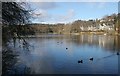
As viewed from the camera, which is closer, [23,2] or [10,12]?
[10,12]

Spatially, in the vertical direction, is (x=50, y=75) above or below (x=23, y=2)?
below

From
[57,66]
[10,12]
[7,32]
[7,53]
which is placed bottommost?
[57,66]

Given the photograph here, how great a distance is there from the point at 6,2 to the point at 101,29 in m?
48.0

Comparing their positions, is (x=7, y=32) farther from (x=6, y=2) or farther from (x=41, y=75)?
(x=41, y=75)

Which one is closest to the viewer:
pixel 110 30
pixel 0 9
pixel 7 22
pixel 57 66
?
pixel 0 9

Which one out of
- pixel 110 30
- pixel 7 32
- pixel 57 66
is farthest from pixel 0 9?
pixel 110 30

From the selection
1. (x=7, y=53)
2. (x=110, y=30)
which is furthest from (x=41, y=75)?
(x=110, y=30)

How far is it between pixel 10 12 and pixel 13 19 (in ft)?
0.48

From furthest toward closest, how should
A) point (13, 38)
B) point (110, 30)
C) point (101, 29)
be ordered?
point (101, 29), point (110, 30), point (13, 38)

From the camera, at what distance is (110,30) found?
143 ft

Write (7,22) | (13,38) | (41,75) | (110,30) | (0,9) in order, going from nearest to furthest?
(0,9)
(7,22)
(13,38)
(41,75)
(110,30)

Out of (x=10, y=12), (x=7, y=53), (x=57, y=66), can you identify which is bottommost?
(x=57, y=66)

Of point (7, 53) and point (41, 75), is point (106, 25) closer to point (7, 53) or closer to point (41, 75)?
point (41, 75)

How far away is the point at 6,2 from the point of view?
147 inches
